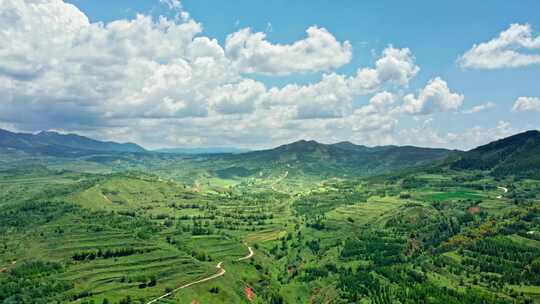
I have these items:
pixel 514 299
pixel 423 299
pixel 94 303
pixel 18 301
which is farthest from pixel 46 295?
pixel 514 299

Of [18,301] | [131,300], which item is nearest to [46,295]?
[18,301]

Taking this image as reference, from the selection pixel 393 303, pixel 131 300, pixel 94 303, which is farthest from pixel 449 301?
pixel 94 303

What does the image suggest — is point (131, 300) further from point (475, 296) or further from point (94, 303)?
point (475, 296)

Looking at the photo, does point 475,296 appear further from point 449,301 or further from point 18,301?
point 18,301

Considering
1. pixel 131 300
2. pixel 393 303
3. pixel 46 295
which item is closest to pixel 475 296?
pixel 393 303

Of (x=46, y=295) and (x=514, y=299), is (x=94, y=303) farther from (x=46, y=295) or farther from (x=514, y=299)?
(x=514, y=299)

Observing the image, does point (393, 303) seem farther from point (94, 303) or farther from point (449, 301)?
point (94, 303)
